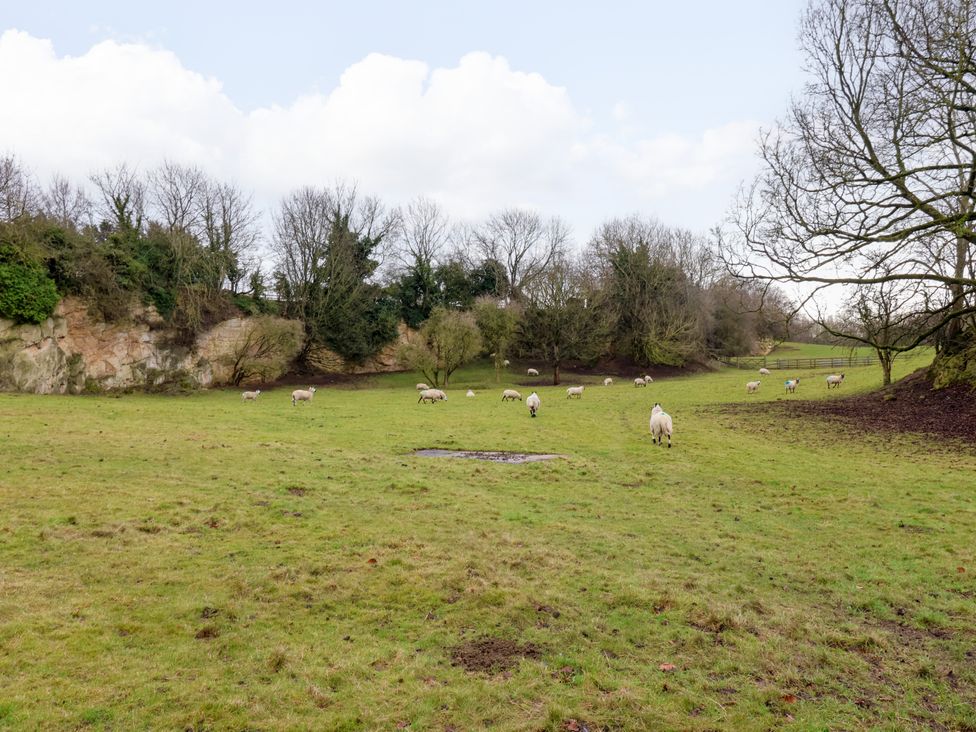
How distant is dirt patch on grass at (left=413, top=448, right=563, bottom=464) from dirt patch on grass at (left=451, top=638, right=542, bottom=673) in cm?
1077

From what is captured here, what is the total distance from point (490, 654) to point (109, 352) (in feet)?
148

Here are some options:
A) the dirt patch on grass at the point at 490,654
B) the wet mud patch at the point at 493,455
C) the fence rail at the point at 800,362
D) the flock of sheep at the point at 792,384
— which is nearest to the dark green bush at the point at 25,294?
the wet mud patch at the point at 493,455

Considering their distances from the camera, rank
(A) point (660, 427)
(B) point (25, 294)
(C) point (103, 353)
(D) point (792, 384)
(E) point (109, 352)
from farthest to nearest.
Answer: (E) point (109, 352), (C) point (103, 353), (D) point (792, 384), (B) point (25, 294), (A) point (660, 427)

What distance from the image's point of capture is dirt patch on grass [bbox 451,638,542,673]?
585cm

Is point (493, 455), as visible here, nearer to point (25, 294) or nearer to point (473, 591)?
point (473, 591)

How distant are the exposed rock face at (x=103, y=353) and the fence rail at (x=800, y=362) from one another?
164 feet

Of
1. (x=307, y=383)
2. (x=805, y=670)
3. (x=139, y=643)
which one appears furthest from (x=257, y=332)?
(x=805, y=670)

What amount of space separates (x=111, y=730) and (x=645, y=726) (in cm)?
432

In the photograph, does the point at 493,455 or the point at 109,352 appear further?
the point at 109,352

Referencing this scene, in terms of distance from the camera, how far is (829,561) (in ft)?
29.6

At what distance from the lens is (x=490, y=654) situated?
6098mm

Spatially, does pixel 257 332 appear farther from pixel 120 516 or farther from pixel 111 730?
pixel 111 730

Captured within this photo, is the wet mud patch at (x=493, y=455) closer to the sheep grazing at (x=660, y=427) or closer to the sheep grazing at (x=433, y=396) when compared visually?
the sheep grazing at (x=660, y=427)

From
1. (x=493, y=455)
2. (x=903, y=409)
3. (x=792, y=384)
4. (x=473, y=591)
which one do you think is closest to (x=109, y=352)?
(x=493, y=455)
